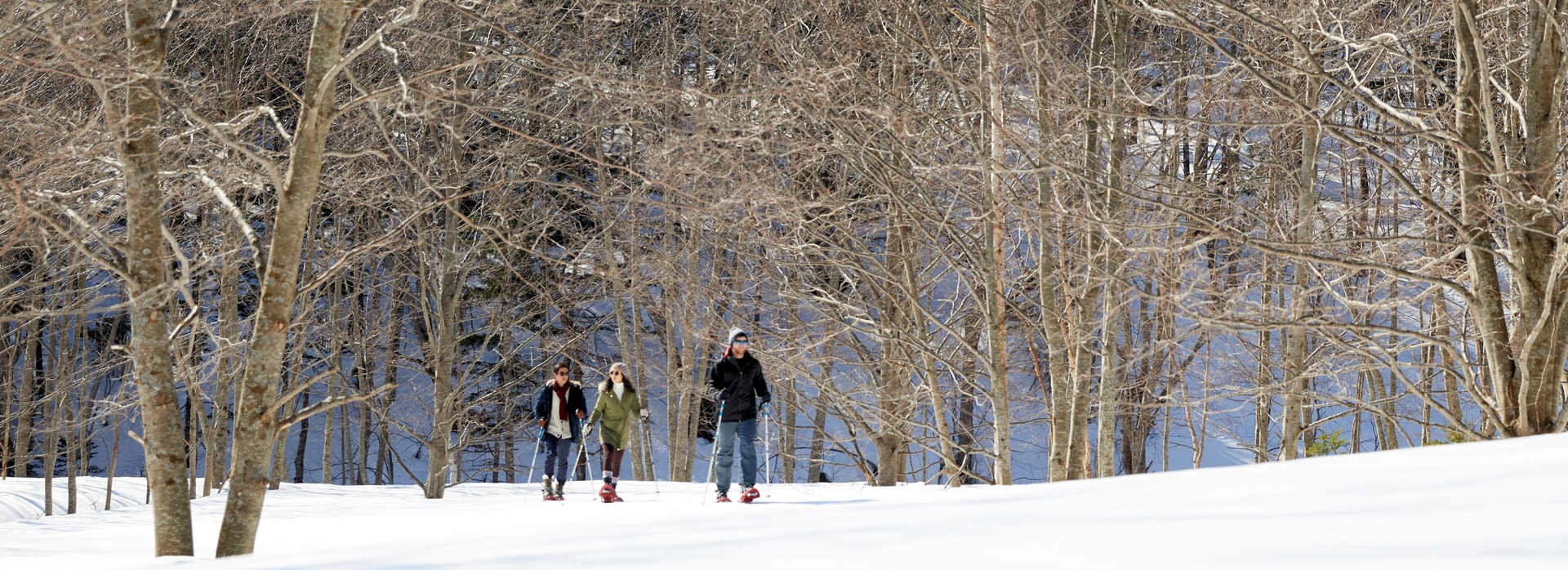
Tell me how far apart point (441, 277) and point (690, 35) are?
754 cm

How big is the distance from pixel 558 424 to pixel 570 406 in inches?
12.3

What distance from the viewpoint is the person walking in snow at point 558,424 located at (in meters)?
12.8

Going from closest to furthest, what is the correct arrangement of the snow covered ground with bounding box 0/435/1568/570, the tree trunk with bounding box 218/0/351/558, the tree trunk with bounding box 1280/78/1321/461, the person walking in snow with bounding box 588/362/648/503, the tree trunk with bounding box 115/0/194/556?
the snow covered ground with bounding box 0/435/1568/570 < the tree trunk with bounding box 218/0/351/558 < the tree trunk with bounding box 115/0/194/556 < the tree trunk with bounding box 1280/78/1321/461 < the person walking in snow with bounding box 588/362/648/503

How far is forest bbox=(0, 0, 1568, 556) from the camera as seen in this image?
6523 millimetres

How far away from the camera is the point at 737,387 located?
9703 mm

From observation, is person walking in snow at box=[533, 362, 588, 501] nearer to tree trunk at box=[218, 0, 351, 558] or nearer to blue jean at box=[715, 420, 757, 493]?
blue jean at box=[715, 420, 757, 493]

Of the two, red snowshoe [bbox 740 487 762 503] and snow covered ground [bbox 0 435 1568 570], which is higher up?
snow covered ground [bbox 0 435 1568 570]

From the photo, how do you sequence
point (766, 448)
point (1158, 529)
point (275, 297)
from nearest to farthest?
1. point (1158, 529)
2. point (275, 297)
3. point (766, 448)

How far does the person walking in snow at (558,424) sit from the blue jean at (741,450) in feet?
10.1

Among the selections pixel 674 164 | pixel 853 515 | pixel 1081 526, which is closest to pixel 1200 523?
pixel 1081 526

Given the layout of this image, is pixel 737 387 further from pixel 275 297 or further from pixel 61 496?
pixel 61 496

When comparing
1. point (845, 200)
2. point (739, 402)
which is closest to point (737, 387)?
point (739, 402)

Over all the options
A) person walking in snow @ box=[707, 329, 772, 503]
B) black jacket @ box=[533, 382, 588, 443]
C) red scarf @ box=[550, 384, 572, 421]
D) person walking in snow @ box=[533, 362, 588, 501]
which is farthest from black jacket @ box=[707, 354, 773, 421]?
Answer: red scarf @ box=[550, 384, 572, 421]

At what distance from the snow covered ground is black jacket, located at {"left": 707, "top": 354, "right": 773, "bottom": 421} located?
4975 millimetres
